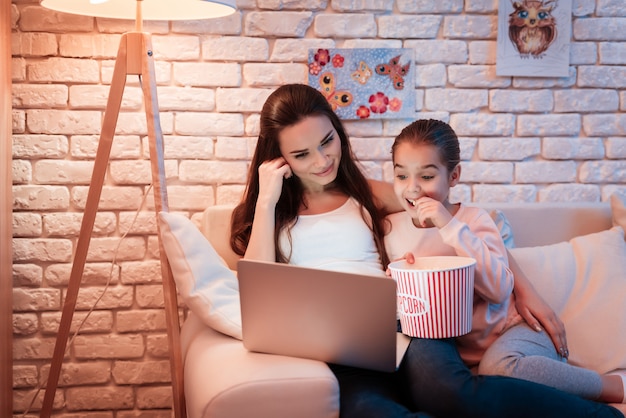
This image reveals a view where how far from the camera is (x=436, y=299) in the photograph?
170 cm

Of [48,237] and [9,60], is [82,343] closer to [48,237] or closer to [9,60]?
[48,237]

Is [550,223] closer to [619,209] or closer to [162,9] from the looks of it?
[619,209]

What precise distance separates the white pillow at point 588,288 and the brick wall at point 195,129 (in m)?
0.50

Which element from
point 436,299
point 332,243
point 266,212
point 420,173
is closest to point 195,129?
point 266,212

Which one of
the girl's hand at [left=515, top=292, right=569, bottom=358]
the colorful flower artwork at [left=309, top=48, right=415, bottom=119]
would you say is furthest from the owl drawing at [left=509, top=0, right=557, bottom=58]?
the girl's hand at [left=515, top=292, right=569, bottom=358]

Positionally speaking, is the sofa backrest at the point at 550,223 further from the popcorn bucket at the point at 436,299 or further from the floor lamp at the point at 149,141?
the popcorn bucket at the point at 436,299

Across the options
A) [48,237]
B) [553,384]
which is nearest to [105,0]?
[48,237]

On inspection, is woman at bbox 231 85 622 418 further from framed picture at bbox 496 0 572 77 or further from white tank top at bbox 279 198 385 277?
framed picture at bbox 496 0 572 77

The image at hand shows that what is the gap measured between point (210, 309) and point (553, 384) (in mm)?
830

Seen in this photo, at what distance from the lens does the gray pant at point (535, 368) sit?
173cm

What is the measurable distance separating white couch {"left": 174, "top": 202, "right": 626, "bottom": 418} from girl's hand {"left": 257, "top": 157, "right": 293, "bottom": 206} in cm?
20

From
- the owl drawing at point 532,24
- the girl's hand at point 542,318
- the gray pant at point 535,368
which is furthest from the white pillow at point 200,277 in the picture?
the owl drawing at point 532,24

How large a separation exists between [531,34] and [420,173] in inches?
34.3

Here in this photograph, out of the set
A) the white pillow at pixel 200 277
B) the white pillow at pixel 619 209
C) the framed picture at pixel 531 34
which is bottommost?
the white pillow at pixel 200 277
